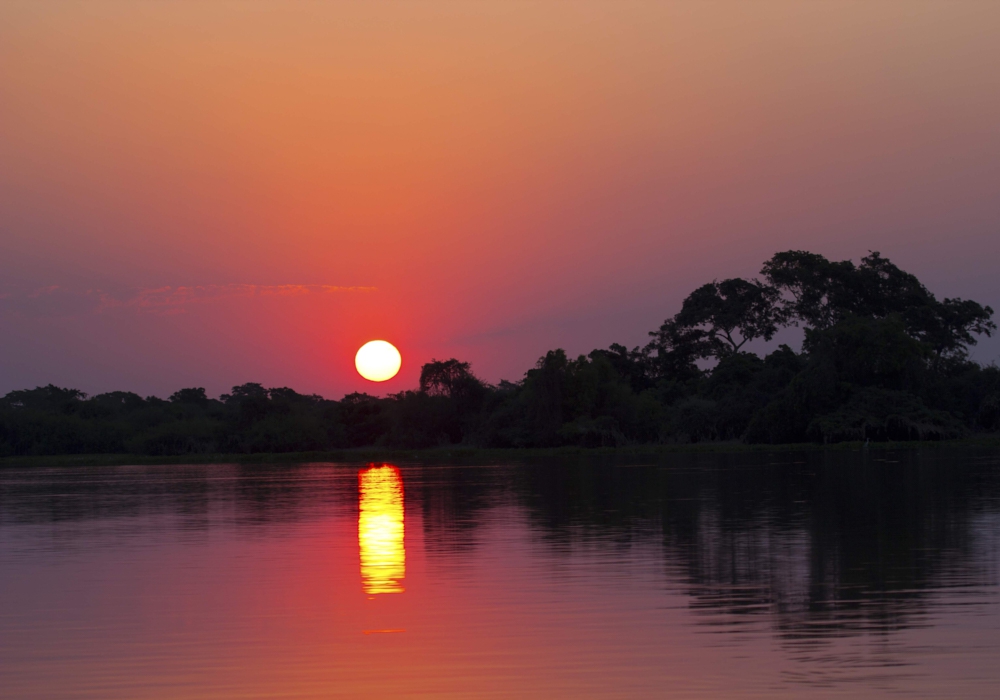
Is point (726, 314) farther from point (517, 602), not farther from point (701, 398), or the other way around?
point (517, 602)

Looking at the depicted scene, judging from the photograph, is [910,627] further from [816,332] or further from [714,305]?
[714,305]

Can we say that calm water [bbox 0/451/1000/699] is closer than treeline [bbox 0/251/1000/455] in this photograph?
Yes

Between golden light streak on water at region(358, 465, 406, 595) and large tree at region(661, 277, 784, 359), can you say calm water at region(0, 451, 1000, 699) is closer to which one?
golden light streak on water at region(358, 465, 406, 595)

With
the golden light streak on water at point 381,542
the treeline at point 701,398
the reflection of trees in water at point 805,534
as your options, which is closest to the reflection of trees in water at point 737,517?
the reflection of trees in water at point 805,534

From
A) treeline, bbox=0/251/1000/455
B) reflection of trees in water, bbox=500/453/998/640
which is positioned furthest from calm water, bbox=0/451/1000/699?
treeline, bbox=0/251/1000/455

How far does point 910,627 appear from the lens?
937cm

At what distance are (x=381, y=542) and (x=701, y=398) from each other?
59688 mm

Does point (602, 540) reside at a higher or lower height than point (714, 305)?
lower

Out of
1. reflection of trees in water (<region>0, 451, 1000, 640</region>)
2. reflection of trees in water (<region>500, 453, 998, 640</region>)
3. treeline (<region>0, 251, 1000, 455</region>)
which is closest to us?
reflection of trees in water (<region>500, 453, 998, 640</region>)

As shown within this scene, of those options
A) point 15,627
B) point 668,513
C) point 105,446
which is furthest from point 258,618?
point 105,446

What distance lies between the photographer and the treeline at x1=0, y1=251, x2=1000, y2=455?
64875 millimetres

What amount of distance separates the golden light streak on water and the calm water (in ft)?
0.32

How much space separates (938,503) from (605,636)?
15582mm

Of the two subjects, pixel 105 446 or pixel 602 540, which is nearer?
pixel 602 540
